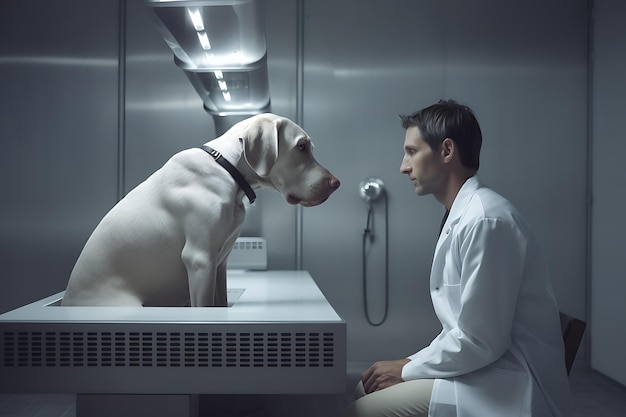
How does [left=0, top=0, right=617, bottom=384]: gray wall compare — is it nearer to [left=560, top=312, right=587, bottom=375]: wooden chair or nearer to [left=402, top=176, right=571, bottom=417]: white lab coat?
[left=560, top=312, right=587, bottom=375]: wooden chair

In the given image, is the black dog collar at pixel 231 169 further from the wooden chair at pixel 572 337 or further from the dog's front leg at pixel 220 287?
the wooden chair at pixel 572 337

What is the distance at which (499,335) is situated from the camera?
1.08m

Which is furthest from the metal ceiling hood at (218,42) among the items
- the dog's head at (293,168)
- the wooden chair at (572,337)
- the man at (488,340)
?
the wooden chair at (572,337)

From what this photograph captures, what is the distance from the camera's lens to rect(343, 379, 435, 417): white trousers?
1137 millimetres

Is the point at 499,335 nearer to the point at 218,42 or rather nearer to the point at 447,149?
the point at 447,149

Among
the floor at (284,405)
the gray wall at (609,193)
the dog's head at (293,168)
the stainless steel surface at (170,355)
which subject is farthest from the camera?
the gray wall at (609,193)

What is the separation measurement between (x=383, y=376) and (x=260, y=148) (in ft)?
2.00

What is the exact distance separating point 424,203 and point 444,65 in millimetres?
835

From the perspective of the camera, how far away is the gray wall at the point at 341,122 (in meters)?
3.16

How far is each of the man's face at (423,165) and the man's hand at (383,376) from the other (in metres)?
0.43

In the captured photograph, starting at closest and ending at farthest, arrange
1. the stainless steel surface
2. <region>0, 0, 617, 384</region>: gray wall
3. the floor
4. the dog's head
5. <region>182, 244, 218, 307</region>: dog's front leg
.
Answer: the stainless steel surface → <region>182, 244, 218, 307</region>: dog's front leg → the dog's head → the floor → <region>0, 0, 617, 384</region>: gray wall

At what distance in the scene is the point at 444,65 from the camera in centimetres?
325

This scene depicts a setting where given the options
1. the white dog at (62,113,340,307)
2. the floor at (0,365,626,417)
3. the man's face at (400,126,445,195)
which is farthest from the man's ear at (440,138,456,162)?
the floor at (0,365,626,417)

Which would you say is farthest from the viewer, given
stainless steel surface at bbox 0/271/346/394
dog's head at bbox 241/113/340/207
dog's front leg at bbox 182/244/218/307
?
dog's head at bbox 241/113/340/207
